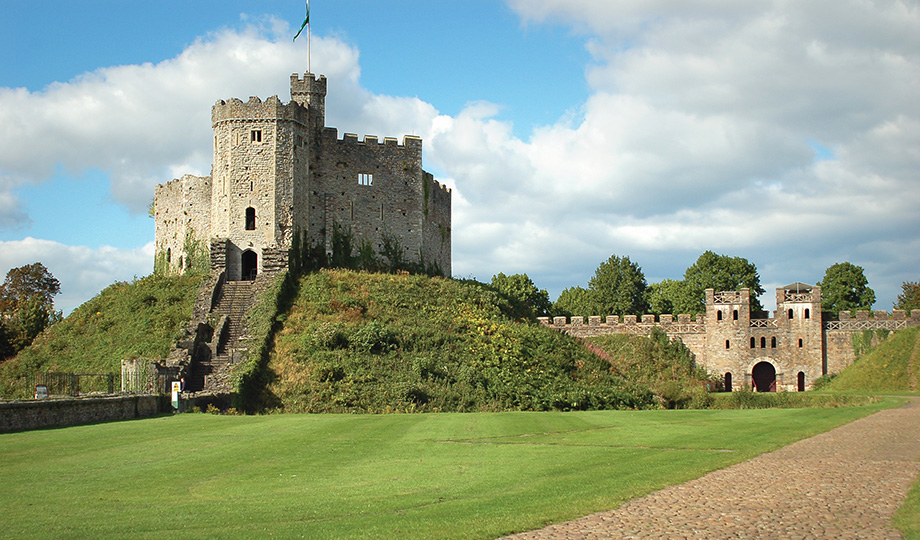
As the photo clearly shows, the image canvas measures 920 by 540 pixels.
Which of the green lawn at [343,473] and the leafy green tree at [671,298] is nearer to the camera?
the green lawn at [343,473]

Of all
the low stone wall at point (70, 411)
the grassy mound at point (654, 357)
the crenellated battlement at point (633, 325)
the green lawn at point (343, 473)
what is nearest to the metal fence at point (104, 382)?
the low stone wall at point (70, 411)

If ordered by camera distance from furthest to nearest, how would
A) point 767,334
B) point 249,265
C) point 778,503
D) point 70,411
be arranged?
point 767,334 < point 249,265 < point 70,411 < point 778,503

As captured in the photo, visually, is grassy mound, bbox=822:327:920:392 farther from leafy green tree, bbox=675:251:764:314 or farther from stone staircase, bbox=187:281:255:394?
stone staircase, bbox=187:281:255:394

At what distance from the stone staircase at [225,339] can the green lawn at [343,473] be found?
9341 mm

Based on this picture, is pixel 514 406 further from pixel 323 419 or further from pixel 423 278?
pixel 423 278

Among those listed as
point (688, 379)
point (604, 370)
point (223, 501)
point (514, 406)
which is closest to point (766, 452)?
point (223, 501)

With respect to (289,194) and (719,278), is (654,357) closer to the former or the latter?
(719,278)

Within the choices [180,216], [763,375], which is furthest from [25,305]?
[763,375]

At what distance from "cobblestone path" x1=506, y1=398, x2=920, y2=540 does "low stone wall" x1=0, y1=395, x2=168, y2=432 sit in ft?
Answer: 53.0

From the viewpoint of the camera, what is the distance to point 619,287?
84250 mm

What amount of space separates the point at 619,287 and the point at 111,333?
185 ft

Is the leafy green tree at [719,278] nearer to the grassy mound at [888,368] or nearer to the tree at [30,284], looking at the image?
the grassy mound at [888,368]

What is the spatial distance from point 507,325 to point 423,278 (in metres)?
7.19

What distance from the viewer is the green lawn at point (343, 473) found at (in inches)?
386
